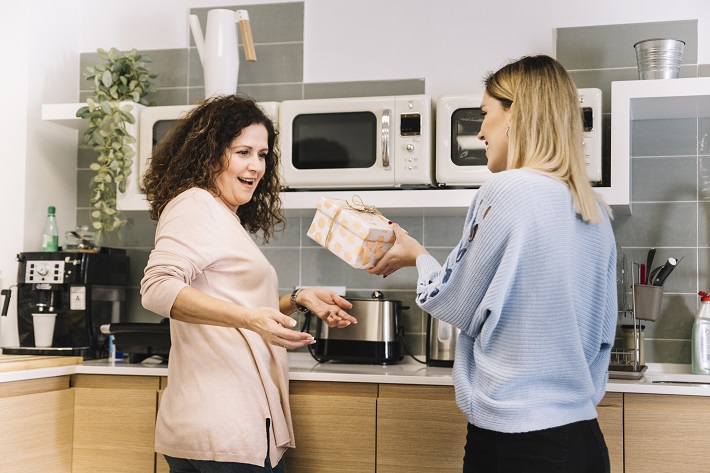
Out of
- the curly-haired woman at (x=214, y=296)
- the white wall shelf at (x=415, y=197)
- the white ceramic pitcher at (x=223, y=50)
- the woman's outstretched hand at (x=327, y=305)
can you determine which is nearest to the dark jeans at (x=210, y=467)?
the curly-haired woman at (x=214, y=296)

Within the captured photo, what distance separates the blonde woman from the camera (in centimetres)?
149

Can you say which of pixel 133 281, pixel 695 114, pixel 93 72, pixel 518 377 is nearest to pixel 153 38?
pixel 93 72

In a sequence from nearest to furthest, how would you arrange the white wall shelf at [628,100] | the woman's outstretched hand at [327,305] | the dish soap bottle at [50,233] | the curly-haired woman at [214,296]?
the curly-haired woman at [214,296] → the woman's outstretched hand at [327,305] → the white wall shelf at [628,100] → the dish soap bottle at [50,233]

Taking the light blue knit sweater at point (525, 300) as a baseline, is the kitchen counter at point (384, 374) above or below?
below

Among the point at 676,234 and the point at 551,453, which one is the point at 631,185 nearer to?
the point at 676,234

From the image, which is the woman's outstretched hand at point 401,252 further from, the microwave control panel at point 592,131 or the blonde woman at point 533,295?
the microwave control panel at point 592,131

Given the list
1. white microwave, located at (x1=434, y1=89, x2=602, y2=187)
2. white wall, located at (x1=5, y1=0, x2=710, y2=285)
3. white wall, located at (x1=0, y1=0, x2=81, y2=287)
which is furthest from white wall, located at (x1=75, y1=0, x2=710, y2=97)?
white wall, located at (x1=0, y1=0, x2=81, y2=287)

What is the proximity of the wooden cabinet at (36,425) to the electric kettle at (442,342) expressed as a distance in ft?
3.92

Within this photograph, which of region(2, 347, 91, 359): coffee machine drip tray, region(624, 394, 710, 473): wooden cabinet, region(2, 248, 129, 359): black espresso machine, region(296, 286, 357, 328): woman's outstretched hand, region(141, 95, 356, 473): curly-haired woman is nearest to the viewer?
region(141, 95, 356, 473): curly-haired woman

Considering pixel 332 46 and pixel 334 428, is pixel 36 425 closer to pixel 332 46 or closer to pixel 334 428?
pixel 334 428

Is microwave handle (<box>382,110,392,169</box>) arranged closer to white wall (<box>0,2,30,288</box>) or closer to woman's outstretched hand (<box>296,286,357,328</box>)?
woman's outstretched hand (<box>296,286,357,328</box>)

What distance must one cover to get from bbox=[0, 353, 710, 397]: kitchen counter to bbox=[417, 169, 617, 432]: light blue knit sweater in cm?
85

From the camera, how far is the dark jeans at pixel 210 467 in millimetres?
1874

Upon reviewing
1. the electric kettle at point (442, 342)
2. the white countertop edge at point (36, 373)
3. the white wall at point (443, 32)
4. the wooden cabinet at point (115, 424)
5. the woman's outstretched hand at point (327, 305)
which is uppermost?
the white wall at point (443, 32)
